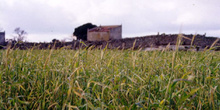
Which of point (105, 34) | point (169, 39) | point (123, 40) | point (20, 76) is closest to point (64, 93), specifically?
point (20, 76)

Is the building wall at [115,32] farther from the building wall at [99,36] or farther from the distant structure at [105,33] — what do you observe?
the building wall at [99,36]

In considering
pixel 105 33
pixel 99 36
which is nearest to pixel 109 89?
pixel 105 33

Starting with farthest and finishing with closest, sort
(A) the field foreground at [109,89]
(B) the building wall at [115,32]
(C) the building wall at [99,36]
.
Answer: (B) the building wall at [115,32]
(C) the building wall at [99,36]
(A) the field foreground at [109,89]

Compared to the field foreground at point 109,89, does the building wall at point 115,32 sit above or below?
above

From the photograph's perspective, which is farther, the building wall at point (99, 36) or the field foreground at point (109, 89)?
the building wall at point (99, 36)

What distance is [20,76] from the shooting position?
9.14 feet

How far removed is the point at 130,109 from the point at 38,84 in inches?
45.6

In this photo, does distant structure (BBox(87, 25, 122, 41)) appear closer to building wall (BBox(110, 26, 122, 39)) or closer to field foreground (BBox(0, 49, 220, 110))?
building wall (BBox(110, 26, 122, 39))

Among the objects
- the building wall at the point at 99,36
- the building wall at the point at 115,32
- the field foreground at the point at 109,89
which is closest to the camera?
the field foreground at the point at 109,89

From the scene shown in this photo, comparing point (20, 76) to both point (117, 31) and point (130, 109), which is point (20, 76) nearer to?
point (130, 109)

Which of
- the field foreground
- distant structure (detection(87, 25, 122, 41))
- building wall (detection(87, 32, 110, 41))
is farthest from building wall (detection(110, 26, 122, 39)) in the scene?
the field foreground

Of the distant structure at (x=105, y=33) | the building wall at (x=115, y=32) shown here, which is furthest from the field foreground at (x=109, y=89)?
the building wall at (x=115, y=32)

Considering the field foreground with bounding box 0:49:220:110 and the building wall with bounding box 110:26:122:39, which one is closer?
the field foreground with bounding box 0:49:220:110

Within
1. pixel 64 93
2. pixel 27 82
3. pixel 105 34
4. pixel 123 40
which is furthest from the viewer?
pixel 105 34
